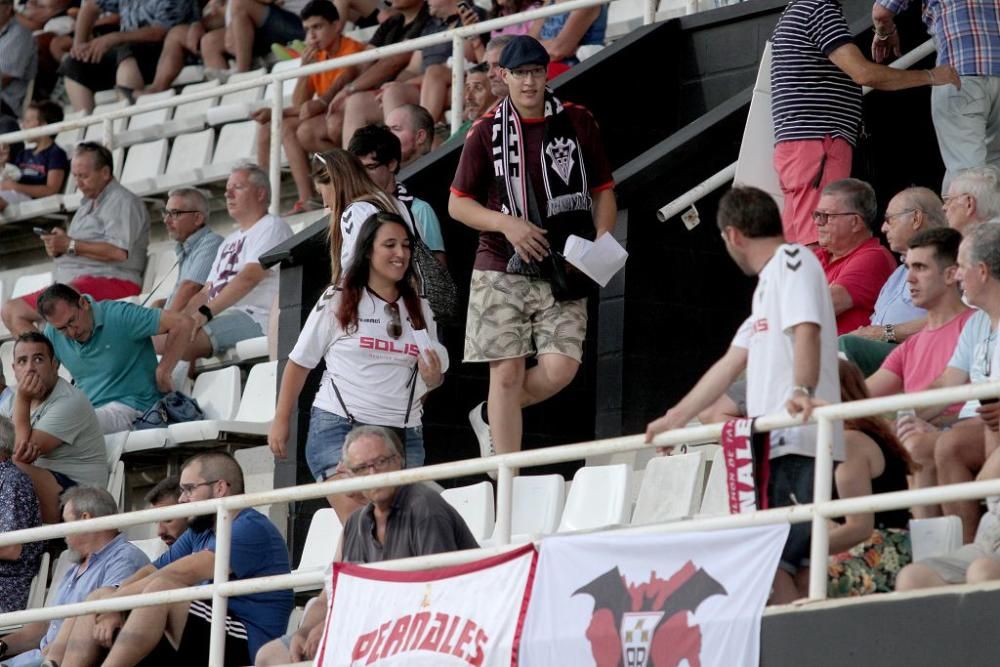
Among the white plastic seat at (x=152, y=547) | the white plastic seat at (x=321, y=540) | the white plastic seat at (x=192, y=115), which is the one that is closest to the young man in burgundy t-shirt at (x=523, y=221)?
the white plastic seat at (x=321, y=540)

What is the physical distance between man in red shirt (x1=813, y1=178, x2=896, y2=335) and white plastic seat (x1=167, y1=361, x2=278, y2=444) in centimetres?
304

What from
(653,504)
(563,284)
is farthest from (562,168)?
(653,504)

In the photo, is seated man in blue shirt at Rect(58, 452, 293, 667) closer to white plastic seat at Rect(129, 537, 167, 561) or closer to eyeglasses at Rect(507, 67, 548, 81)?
white plastic seat at Rect(129, 537, 167, 561)

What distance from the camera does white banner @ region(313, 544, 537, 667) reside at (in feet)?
24.6

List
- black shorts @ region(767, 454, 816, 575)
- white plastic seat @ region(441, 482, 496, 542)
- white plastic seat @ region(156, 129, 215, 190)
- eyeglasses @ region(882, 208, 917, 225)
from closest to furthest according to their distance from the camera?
black shorts @ region(767, 454, 816, 575), white plastic seat @ region(441, 482, 496, 542), eyeglasses @ region(882, 208, 917, 225), white plastic seat @ region(156, 129, 215, 190)

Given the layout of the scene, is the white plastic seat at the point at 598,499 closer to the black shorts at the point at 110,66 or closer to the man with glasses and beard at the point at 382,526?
the man with glasses and beard at the point at 382,526

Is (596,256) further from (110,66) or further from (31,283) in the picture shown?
(110,66)

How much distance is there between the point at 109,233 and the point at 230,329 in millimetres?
1652

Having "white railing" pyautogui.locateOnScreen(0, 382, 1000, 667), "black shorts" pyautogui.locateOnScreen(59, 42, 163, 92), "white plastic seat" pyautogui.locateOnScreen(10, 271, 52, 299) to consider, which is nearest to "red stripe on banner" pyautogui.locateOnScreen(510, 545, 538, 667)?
"white railing" pyautogui.locateOnScreen(0, 382, 1000, 667)

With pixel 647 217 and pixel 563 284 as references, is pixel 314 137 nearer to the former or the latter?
pixel 647 217

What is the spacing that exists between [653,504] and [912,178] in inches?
106

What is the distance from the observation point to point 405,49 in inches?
487

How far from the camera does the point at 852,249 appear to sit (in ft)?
30.2

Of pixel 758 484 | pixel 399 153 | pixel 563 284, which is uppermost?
pixel 399 153
